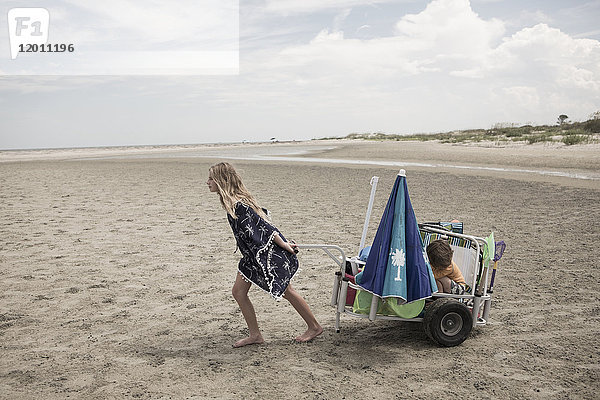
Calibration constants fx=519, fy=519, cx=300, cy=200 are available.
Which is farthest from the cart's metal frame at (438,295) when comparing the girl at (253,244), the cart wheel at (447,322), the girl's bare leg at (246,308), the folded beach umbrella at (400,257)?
the girl's bare leg at (246,308)

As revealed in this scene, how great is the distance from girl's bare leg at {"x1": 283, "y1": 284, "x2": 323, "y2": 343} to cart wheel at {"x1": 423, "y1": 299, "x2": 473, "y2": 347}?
997mm

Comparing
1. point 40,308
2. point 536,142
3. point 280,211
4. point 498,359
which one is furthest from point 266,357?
point 536,142

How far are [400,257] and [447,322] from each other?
0.85m

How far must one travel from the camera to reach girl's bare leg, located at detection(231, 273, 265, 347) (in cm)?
461

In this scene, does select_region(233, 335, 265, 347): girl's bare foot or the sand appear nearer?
the sand

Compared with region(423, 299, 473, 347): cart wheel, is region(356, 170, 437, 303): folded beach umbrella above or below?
above

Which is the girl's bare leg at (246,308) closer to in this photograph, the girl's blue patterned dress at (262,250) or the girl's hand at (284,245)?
the girl's blue patterned dress at (262,250)

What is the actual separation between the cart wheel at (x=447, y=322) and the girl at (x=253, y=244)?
4.02ft

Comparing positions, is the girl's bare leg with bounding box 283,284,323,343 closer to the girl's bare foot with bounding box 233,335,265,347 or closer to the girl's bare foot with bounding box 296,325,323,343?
the girl's bare foot with bounding box 296,325,323,343

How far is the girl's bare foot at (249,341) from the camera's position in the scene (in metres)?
4.72

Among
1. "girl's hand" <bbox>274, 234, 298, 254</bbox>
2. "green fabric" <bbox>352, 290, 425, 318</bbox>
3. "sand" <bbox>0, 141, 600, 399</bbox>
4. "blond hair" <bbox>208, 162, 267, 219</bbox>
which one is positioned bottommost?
"sand" <bbox>0, 141, 600, 399</bbox>

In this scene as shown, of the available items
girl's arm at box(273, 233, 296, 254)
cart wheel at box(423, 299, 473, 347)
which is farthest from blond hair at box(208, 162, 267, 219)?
cart wheel at box(423, 299, 473, 347)

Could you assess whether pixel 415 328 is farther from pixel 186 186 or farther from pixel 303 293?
pixel 186 186

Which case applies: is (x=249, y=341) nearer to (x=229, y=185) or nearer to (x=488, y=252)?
(x=229, y=185)
